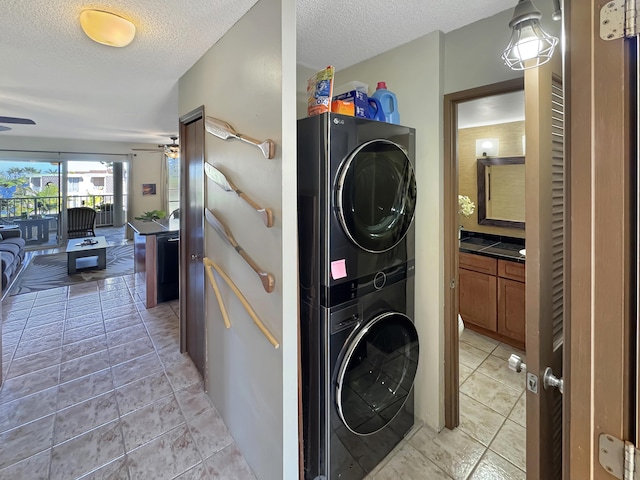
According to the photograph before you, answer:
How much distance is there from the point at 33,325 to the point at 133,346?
1376mm

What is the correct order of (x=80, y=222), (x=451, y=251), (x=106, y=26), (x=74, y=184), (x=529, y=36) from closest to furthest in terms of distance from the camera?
(x=529, y=36) < (x=106, y=26) < (x=451, y=251) < (x=80, y=222) < (x=74, y=184)

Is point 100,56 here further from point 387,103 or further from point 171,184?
point 171,184

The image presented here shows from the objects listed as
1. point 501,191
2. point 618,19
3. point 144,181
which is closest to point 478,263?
point 501,191

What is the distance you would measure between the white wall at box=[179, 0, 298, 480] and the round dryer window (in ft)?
0.88

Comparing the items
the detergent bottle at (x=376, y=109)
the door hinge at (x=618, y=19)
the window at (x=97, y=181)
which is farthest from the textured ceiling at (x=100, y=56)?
the window at (x=97, y=181)

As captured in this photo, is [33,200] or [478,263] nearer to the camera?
[478,263]

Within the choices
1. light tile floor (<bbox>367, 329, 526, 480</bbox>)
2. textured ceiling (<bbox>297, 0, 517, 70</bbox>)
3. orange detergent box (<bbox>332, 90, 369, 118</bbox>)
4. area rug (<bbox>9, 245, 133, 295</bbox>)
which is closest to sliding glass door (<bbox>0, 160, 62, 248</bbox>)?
area rug (<bbox>9, 245, 133, 295</bbox>)

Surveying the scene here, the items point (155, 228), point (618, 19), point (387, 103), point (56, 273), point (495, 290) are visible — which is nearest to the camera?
point (618, 19)

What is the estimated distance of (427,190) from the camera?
6.32 feet

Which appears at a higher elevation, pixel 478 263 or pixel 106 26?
A: pixel 106 26

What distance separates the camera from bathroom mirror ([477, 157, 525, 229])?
3.38 metres

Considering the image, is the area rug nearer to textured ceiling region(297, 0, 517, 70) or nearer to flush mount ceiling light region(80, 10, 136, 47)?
flush mount ceiling light region(80, 10, 136, 47)

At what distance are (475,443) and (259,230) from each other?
1.78 m

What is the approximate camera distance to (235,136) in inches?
64.2
